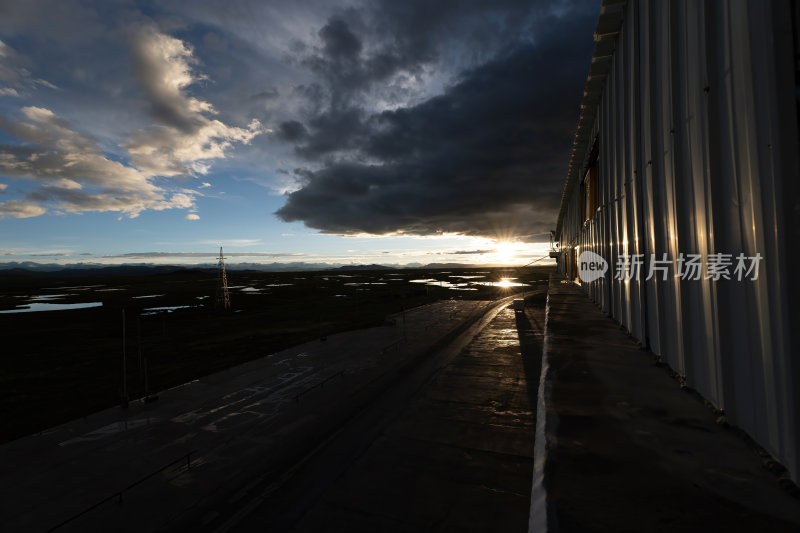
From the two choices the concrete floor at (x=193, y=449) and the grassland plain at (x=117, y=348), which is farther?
the grassland plain at (x=117, y=348)

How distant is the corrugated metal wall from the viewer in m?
3.26

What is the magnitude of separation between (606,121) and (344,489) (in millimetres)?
15998

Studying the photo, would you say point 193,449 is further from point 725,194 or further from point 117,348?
point 117,348

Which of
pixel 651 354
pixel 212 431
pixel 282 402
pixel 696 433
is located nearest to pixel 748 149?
pixel 696 433

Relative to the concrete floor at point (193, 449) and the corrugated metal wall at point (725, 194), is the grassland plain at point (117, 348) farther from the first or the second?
the corrugated metal wall at point (725, 194)

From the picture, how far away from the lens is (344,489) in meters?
13.0

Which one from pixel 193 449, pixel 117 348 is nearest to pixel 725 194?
pixel 193 449

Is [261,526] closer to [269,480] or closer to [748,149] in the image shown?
[269,480]

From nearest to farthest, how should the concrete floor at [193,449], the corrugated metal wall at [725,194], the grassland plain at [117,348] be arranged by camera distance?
the corrugated metal wall at [725,194], the concrete floor at [193,449], the grassland plain at [117,348]

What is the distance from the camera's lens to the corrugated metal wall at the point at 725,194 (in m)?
3.26

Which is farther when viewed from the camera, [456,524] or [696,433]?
[456,524]

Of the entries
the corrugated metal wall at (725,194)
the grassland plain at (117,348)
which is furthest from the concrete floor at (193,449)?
the corrugated metal wall at (725,194)

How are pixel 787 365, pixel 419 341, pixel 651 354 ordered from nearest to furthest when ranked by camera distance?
pixel 787 365 < pixel 651 354 < pixel 419 341

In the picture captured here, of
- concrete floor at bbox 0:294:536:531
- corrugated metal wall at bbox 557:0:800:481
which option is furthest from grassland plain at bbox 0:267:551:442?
corrugated metal wall at bbox 557:0:800:481
